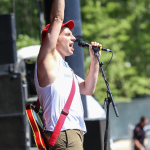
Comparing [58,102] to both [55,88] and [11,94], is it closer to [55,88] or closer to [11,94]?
[55,88]

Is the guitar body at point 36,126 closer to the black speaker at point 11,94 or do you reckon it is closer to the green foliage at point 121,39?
the black speaker at point 11,94

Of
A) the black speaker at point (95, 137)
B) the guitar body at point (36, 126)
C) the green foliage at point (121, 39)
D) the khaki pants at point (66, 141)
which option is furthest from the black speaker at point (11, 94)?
the green foliage at point (121, 39)

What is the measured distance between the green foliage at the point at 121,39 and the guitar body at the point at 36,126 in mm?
12166

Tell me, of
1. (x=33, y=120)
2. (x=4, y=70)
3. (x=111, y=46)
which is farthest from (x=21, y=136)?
(x=111, y=46)

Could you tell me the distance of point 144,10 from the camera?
54.0ft

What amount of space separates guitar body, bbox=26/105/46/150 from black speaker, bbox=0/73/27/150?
2.42m

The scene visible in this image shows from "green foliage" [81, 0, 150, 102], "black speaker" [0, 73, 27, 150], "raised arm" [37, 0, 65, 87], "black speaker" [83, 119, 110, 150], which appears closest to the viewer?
"raised arm" [37, 0, 65, 87]

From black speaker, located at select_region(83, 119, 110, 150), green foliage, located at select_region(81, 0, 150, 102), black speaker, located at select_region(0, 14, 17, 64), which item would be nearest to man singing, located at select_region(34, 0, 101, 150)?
black speaker, located at select_region(83, 119, 110, 150)

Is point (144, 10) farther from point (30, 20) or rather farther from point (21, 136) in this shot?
point (21, 136)

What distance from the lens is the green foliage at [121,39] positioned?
1514cm

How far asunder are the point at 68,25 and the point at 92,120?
197 cm

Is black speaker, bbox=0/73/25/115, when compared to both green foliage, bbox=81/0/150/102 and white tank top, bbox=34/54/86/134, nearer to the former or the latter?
white tank top, bbox=34/54/86/134

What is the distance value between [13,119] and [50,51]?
283cm

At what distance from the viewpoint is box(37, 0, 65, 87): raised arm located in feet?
8.25
